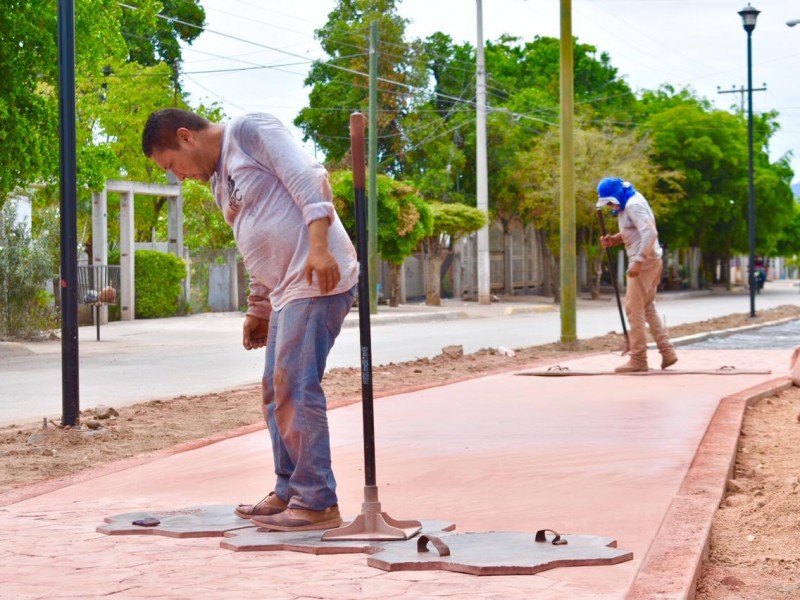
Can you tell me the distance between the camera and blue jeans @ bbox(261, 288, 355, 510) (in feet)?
17.8

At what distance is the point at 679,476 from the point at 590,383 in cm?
561

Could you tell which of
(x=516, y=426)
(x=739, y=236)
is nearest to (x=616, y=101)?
(x=739, y=236)

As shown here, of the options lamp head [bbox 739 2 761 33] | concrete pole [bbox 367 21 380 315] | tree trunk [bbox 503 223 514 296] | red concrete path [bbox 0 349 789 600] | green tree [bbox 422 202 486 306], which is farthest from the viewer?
tree trunk [bbox 503 223 514 296]

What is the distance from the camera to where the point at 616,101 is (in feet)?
201

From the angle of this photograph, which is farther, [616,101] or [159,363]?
[616,101]

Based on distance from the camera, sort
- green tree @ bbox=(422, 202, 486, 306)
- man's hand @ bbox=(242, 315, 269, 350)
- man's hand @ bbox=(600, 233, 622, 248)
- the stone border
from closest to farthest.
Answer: the stone border, man's hand @ bbox=(242, 315, 269, 350), man's hand @ bbox=(600, 233, 622, 248), green tree @ bbox=(422, 202, 486, 306)

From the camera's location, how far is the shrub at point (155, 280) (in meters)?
30.3

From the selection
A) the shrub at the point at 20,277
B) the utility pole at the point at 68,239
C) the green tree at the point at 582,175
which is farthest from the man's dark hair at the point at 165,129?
the green tree at the point at 582,175

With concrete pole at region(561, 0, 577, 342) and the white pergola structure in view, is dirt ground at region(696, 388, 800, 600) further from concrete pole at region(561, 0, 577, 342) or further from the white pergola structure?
the white pergola structure

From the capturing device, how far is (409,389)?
11.9m

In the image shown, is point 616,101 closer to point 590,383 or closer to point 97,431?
point 590,383

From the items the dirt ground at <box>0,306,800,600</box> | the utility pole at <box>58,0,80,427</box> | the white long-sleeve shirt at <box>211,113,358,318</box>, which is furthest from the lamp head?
the white long-sleeve shirt at <box>211,113,358,318</box>

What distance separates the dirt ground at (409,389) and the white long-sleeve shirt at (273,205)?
196 centimetres

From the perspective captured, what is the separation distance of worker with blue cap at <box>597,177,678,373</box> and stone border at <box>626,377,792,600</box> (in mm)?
4075
